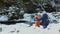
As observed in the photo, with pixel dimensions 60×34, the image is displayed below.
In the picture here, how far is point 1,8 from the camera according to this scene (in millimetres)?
19625

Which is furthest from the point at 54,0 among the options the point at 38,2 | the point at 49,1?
the point at 38,2

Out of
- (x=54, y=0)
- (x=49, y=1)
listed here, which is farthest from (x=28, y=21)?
(x=54, y=0)

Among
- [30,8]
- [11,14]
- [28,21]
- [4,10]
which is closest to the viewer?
[28,21]

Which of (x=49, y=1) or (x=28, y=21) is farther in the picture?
(x=49, y=1)

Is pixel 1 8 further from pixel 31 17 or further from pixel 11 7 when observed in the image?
pixel 31 17

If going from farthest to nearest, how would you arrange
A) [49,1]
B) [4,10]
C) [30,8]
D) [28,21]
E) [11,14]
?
[49,1]
[30,8]
[4,10]
[11,14]
[28,21]

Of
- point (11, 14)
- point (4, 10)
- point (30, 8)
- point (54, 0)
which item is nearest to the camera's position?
point (11, 14)

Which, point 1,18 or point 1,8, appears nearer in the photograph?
point 1,18

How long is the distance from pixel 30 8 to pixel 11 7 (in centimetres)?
226

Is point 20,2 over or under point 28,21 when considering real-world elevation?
over

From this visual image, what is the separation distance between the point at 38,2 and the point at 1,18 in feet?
14.7

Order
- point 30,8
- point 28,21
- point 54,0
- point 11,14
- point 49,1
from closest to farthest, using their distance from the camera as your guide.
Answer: point 28,21 < point 11,14 < point 30,8 < point 49,1 < point 54,0

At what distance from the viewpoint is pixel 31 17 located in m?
17.1

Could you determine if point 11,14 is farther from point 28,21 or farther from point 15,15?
point 28,21
